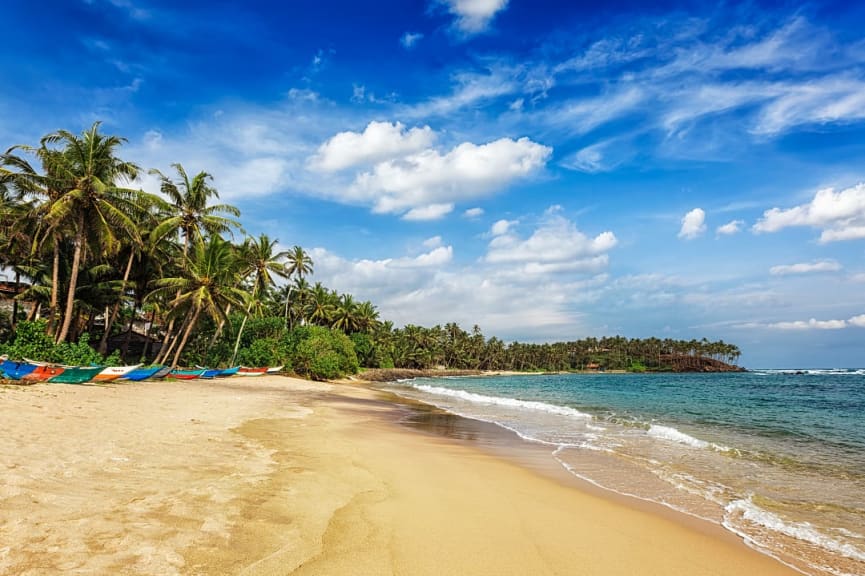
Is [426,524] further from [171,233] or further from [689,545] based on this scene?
[171,233]

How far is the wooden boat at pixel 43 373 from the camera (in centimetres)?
1691

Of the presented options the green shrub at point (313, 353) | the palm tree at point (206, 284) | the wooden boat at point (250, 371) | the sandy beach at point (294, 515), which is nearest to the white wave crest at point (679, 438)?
the sandy beach at point (294, 515)

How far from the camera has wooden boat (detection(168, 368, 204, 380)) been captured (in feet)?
87.8

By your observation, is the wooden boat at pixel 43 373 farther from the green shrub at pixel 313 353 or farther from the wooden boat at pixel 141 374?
the green shrub at pixel 313 353

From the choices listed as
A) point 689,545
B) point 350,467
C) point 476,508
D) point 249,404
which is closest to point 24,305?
point 249,404

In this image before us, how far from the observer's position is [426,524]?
5500 millimetres

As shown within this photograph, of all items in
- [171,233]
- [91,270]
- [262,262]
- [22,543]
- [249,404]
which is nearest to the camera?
[22,543]

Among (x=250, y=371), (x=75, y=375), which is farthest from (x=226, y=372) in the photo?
(x=75, y=375)

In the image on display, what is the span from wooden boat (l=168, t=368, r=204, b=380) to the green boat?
7548mm

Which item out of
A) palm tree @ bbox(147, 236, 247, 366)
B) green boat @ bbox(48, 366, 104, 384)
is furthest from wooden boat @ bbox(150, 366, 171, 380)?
green boat @ bbox(48, 366, 104, 384)

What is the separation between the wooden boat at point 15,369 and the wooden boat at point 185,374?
30.3ft

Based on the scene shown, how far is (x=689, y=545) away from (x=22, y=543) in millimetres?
6736

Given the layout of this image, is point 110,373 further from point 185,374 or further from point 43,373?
point 185,374

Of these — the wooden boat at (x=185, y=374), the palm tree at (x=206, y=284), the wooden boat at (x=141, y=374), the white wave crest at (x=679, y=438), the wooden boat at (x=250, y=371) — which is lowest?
the wooden boat at (x=250, y=371)
